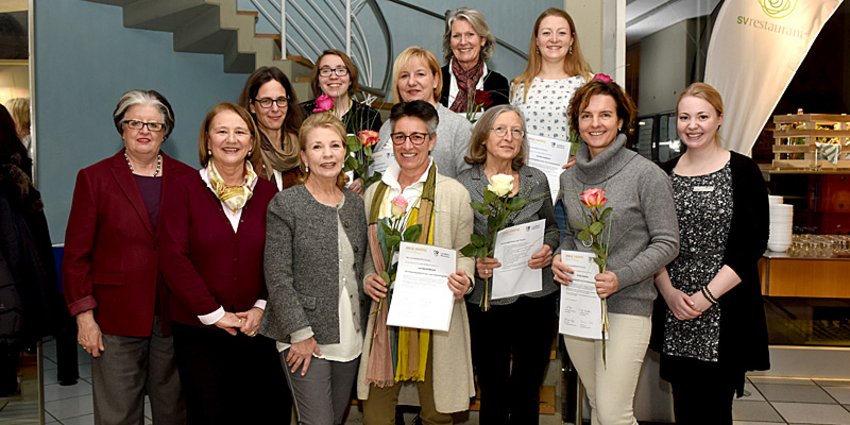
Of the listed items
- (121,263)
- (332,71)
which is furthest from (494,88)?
(121,263)

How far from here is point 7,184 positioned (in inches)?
126

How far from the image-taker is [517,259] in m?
2.68

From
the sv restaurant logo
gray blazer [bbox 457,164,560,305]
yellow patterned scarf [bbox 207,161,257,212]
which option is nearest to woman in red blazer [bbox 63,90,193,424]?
yellow patterned scarf [bbox 207,161,257,212]

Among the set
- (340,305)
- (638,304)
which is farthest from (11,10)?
(638,304)

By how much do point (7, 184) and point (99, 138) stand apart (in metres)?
2.32

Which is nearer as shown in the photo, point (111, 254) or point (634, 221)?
point (634, 221)

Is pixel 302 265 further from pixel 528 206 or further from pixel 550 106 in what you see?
pixel 550 106

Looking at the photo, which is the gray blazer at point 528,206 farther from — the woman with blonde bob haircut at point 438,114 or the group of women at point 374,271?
the woman with blonde bob haircut at point 438,114

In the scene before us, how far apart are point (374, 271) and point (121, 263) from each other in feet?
3.24

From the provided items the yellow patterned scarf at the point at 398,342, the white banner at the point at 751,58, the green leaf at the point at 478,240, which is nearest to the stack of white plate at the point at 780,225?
the white banner at the point at 751,58

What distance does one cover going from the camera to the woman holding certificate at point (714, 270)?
270 centimetres

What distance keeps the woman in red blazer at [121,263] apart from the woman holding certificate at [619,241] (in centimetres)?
159

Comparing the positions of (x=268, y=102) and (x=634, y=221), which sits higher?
(x=268, y=102)

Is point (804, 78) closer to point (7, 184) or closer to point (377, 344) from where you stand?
point (377, 344)
